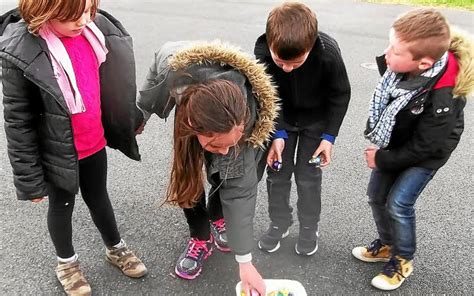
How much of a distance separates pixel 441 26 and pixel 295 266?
1245 millimetres

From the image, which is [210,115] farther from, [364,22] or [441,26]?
[364,22]

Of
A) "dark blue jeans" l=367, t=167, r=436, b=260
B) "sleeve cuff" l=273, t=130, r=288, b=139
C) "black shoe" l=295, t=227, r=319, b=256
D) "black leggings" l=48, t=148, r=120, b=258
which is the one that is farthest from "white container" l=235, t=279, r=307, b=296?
"black leggings" l=48, t=148, r=120, b=258

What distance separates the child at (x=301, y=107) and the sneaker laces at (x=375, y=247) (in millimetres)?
263

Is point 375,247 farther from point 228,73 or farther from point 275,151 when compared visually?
point 228,73

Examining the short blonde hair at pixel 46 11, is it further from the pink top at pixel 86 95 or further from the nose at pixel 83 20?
the pink top at pixel 86 95

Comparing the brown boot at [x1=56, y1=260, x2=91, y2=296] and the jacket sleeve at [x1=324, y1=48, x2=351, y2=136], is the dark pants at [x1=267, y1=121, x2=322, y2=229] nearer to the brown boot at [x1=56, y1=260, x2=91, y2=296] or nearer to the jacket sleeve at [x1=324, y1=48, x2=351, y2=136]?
the jacket sleeve at [x1=324, y1=48, x2=351, y2=136]

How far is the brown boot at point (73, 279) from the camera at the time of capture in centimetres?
208

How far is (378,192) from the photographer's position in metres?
2.17

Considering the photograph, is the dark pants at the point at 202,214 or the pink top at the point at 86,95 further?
the dark pants at the point at 202,214

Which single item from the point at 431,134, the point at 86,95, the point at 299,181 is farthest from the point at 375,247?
the point at 86,95

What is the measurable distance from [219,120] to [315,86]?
2.23 feet

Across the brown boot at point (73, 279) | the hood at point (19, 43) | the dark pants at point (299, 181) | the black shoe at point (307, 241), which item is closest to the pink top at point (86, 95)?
the hood at point (19, 43)

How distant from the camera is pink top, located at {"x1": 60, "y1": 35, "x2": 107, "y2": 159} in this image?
5.71 feet

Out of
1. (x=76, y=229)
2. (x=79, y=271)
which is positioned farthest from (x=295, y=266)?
(x=76, y=229)
